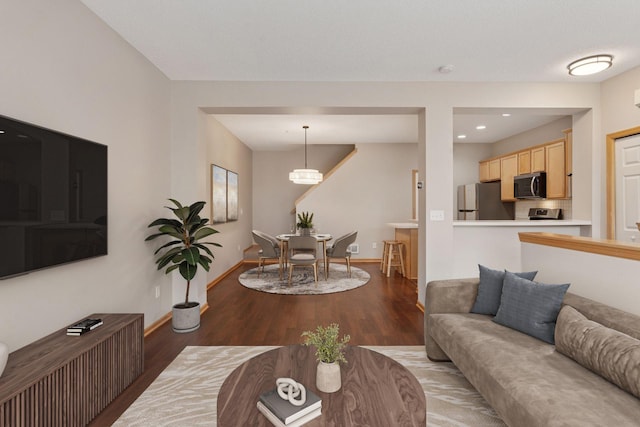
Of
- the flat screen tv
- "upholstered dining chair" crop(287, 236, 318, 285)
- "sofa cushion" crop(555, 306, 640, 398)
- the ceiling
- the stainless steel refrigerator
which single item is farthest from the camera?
the stainless steel refrigerator

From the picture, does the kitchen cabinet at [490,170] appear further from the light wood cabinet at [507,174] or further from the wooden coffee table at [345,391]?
the wooden coffee table at [345,391]

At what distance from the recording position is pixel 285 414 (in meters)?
1.23

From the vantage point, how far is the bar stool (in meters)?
5.75

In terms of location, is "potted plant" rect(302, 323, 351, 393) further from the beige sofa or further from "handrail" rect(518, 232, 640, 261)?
"handrail" rect(518, 232, 640, 261)

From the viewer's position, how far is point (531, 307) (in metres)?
2.05

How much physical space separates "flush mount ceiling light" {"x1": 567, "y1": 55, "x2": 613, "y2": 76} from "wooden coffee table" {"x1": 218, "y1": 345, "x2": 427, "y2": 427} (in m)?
3.49

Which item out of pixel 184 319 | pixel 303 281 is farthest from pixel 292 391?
pixel 303 281

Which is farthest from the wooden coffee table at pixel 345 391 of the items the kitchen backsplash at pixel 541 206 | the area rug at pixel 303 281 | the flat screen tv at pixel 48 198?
the kitchen backsplash at pixel 541 206

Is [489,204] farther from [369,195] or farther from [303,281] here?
[303,281]

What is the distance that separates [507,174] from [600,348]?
5.30 meters

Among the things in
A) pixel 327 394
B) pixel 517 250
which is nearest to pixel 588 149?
pixel 517 250

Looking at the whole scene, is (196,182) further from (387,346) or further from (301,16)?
(387,346)

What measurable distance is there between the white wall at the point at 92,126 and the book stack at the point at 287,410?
1.54 metres

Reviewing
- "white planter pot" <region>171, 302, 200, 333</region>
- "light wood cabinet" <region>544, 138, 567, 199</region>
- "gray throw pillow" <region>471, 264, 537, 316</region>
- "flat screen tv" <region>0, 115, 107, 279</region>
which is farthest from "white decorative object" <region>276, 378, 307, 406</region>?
"light wood cabinet" <region>544, 138, 567, 199</region>
